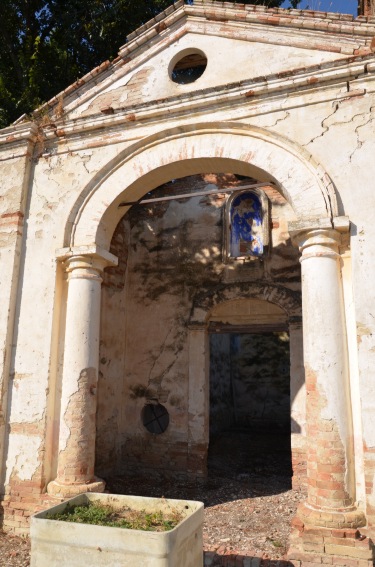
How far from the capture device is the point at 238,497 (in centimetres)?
660

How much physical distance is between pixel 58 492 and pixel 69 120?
4712 mm

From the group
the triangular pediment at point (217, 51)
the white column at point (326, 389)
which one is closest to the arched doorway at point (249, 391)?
the white column at point (326, 389)

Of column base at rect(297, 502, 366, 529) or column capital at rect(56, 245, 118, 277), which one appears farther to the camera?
column capital at rect(56, 245, 118, 277)

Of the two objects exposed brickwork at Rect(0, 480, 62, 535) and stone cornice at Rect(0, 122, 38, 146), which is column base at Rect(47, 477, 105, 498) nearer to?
exposed brickwork at Rect(0, 480, 62, 535)

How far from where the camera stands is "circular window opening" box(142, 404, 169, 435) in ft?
27.3

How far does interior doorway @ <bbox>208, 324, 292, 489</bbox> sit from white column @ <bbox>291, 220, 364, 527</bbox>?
699cm

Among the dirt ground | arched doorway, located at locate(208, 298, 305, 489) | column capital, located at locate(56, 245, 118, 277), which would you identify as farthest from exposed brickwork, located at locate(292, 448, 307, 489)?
column capital, located at locate(56, 245, 118, 277)

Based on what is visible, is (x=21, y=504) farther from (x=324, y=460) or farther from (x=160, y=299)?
(x=160, y=299)

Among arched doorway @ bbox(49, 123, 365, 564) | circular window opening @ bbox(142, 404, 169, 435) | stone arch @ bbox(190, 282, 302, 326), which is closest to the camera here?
arched doorway @ bbox(49, 123, 365, 564)

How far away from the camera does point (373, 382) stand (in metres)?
4.36

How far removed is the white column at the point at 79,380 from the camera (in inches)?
207

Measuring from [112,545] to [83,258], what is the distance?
3367mm

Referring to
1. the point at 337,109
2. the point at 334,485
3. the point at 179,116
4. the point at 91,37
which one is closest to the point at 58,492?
the point at 334,485

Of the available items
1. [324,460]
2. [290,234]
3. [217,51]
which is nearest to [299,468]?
[324,460]
